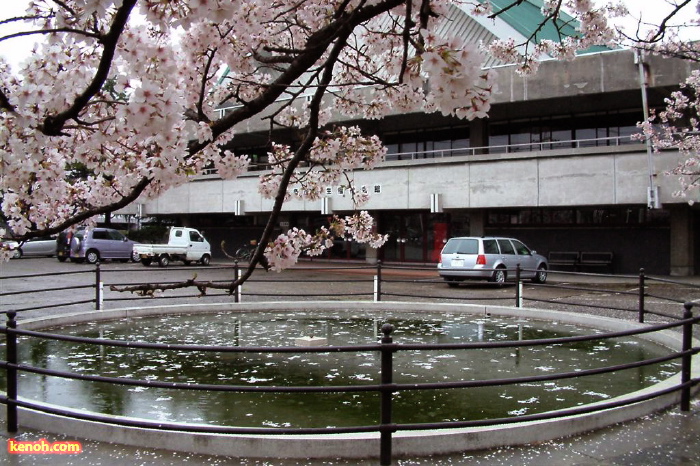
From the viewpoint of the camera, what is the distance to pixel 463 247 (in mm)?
22641

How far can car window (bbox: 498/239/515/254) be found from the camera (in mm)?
23081

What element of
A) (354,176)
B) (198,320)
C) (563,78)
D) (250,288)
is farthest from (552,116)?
(198,320)

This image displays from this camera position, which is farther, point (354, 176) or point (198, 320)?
point (354, 176)

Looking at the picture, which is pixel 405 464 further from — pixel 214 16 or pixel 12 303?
pixel 12 303

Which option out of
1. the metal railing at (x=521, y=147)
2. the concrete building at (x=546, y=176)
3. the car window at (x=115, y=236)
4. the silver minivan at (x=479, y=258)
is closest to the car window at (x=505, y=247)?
the silver minivan at (x=479, y=258)

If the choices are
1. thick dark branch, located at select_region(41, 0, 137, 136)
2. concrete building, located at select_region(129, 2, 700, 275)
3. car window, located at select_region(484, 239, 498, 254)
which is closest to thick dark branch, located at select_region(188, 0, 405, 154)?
thick dark branch, located at select_region(41, 0, 137, 136)

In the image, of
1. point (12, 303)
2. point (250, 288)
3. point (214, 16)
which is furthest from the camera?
point (250, 288)

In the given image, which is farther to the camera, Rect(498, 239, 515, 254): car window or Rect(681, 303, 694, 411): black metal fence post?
Rect(498, 239, 515, 254): car window

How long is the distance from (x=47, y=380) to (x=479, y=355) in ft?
20.9

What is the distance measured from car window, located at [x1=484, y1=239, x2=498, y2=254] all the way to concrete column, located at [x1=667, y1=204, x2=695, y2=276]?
371 inches

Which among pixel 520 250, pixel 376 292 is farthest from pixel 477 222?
pixel 376 292

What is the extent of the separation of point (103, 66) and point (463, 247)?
19.6 m

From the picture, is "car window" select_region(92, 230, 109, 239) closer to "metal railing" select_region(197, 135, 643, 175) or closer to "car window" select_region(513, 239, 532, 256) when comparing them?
"metal railing" select_region(197, 135, 643, 175)

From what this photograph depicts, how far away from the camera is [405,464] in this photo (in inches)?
197
